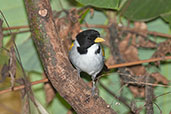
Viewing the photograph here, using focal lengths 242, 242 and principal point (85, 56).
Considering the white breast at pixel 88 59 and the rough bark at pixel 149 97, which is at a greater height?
the white breast at pixel 88 59

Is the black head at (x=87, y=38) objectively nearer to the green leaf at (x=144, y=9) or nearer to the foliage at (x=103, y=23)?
the foliage at (x=103, y=23)

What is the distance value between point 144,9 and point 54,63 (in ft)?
5.36

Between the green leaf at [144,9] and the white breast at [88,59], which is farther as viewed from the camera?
the green leaf at [144,9]

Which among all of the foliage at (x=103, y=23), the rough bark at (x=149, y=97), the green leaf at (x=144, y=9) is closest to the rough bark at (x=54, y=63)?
the rough bark at (x=149, y=97)

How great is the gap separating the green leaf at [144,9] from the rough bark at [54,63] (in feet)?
4.67

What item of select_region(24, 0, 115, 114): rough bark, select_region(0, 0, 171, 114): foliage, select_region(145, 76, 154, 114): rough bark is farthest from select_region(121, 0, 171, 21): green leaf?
select_region(24, 0, 115, 114): rough bark

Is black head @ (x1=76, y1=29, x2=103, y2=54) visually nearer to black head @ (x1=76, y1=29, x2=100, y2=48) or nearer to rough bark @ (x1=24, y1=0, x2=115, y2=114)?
black head @ (x1=76, y1=29, x2=100, y2=48)

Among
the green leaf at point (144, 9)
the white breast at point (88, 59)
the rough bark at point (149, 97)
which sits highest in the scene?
the green leaf at point (144, 9)

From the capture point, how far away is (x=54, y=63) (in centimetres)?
224

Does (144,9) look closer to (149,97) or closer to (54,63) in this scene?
(149,97)

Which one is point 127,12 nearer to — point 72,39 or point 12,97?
point 72,39

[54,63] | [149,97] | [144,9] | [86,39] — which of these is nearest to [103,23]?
[144,9]

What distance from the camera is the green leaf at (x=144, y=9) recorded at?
309 cm

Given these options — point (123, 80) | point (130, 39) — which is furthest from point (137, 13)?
point (123, 80)
